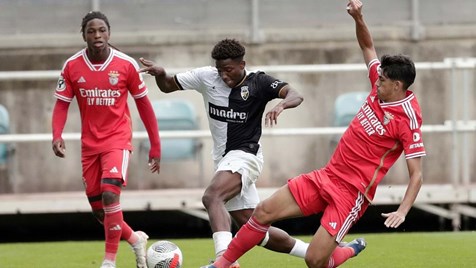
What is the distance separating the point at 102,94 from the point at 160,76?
62 centimetres

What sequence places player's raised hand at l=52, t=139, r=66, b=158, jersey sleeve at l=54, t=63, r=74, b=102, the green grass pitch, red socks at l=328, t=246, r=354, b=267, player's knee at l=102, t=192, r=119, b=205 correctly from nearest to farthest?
red socks at l=328, t=246, r=354, b=267, player's knee at l=102, t=192, r=119, b=205, player's raised hand at l=52, t=139, r=66, b=158, jersey sleeve at l=54, t=63, r=74, b=102, the green grass pitch

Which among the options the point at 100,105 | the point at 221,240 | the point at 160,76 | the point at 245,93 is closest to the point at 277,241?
the point at 221,240

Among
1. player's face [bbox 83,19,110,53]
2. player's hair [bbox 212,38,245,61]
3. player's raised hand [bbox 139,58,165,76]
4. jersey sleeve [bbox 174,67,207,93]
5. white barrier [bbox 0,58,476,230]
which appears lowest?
white barrier [bbox 0,58,476,230]

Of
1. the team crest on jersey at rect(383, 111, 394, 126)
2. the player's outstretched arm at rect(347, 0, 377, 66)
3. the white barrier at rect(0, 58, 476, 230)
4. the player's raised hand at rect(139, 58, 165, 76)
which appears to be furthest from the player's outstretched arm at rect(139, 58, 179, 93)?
the white barrier at rect(0, 58, 476, 230)

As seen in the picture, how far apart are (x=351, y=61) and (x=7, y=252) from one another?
19.0 ft

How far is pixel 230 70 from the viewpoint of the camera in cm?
1036

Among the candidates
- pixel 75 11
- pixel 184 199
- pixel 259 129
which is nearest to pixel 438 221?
pixel 184 199

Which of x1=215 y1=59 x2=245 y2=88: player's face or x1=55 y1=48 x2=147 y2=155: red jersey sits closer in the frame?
x1=215 y1=59 x2=245 y2=88: player's face

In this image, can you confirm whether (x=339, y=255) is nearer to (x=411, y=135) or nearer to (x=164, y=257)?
(x=411, y=135)

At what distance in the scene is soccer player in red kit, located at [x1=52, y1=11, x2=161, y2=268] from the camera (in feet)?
35.7

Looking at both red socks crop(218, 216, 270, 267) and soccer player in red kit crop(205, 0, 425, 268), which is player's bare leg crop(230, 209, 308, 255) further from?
soccer player in red kit crop(205, 0, 425, 268)

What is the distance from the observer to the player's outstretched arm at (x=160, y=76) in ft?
34.4

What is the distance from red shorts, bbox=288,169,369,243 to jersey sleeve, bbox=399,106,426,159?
1.68 feet

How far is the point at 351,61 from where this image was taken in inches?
658
